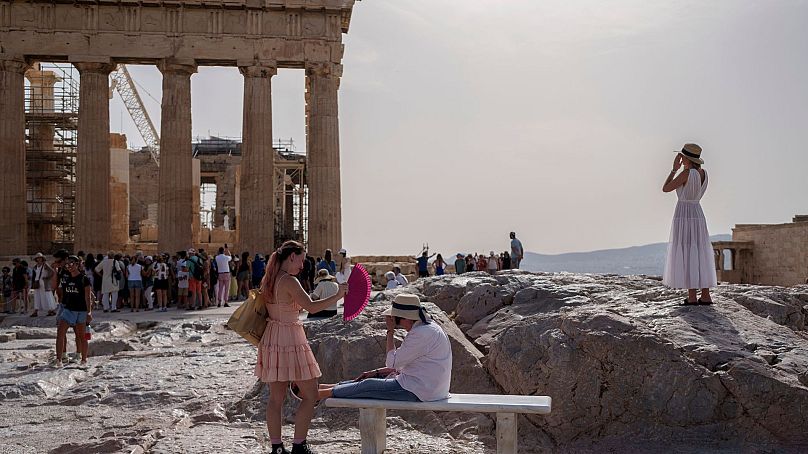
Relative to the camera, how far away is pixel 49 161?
108 ft

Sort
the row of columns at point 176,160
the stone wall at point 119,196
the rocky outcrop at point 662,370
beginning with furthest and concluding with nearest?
1. the stone wall at point 119,196
2. the row of columns at point 176,160
3. the rocky outcrop at point 662,370

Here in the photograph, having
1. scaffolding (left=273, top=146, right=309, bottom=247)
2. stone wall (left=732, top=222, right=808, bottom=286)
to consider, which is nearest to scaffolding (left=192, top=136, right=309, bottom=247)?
scaffolding (left=273, top=146, right=309, bottom=247)

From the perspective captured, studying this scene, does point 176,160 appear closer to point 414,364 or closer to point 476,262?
point 476,262

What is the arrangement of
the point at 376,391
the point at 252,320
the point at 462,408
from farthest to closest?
the point at 252,320 < the point at 376,391 < the point at 462,408

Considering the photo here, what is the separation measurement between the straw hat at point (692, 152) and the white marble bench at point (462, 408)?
3027mm

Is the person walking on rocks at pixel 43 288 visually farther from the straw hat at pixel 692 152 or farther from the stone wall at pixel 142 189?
the stone wall at pixel 142 189

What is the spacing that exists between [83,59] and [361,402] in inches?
1004

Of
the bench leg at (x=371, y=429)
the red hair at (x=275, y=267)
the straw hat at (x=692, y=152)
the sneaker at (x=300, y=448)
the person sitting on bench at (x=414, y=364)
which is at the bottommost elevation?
the sneaker at (x=300, y=448)

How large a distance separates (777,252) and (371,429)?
35.7 m

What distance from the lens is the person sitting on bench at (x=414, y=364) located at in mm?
5469

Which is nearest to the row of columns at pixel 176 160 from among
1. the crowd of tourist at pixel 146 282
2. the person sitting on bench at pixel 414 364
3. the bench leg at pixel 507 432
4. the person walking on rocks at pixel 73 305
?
the crowd of tourist at pixel 146 282

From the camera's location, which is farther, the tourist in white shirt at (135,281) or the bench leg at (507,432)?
the tourist in white shirt at (135,281)

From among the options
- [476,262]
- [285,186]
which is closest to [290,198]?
[285,186]

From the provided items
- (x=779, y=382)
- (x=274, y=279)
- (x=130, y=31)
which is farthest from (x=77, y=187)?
(x=779, y=382)
